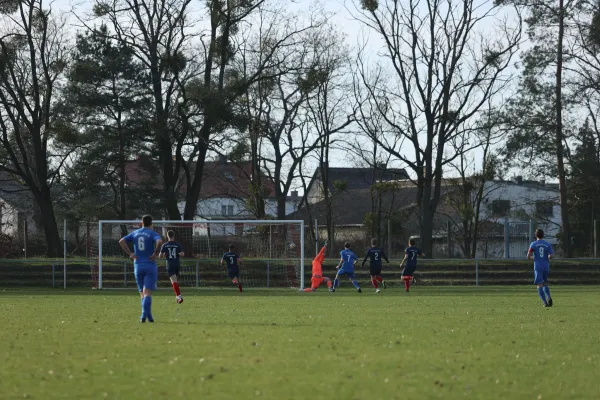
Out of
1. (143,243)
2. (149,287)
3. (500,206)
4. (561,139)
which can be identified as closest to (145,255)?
(143,243)

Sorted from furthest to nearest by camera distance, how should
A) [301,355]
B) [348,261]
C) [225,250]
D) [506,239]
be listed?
[506,239]
[225,250]
[348,261]
[301,355]

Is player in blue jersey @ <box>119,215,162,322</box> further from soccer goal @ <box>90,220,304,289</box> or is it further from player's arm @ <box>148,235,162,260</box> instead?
soccer goal @ <box>90,220,304,289</box>

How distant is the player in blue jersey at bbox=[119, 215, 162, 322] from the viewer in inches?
735

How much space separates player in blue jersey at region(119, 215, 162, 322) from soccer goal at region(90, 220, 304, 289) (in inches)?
882

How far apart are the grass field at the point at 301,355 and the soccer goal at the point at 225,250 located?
65.0 ft

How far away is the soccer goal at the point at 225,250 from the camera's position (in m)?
41.9

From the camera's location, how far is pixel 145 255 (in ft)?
62.0

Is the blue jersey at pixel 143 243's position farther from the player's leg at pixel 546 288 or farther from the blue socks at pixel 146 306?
the player's leg at pixel 546 288

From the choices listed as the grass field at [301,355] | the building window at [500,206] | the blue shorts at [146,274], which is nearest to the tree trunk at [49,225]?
the building window at [500,206]

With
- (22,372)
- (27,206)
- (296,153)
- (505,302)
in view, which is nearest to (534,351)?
(22,372)

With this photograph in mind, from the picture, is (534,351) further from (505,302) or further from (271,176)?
(271,176)

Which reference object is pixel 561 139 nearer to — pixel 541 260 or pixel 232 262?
pixel 232 262

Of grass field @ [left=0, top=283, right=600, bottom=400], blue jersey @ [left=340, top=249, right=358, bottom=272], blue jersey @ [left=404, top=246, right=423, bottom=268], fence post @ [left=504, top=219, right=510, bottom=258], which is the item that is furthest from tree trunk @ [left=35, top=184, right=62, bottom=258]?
grass field @ [left=0, top=283, right=600, bottom=400]

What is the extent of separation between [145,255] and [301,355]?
7.01 metres
